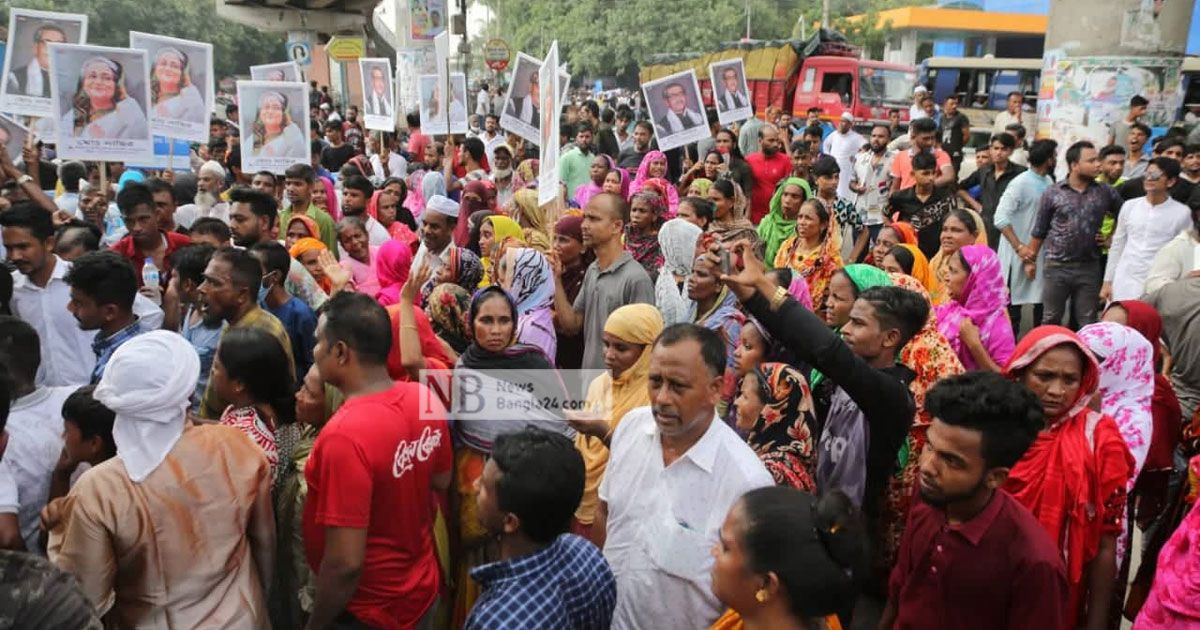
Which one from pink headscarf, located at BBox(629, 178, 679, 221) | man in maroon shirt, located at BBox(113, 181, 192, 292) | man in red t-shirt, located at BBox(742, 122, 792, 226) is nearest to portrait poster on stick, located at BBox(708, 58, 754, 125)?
man in red t-shirt, located at BBox(742, 122, 792, 226)

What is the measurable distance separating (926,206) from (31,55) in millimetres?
6924

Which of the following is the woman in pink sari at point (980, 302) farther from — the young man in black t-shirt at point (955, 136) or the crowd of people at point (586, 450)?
the young man in black t-shirt at point (955, 136)

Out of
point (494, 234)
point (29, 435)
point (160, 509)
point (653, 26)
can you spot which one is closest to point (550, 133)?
point (494, 234)

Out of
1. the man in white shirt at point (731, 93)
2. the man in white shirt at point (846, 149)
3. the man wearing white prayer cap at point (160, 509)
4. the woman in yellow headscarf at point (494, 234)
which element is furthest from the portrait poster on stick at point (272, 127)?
the man in white shirt at point (846, 149)

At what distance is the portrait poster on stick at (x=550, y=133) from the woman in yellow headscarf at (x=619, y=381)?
2.48 m

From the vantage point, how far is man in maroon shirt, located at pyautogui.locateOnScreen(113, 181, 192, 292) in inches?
191

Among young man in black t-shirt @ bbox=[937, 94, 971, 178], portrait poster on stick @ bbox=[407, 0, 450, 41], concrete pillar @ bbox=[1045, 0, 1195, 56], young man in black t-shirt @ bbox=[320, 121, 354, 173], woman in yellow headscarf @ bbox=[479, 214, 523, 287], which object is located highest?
portrait poster on stick @ bbox=[407, 0, 450, 41]

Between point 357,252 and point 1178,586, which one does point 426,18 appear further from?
point 1178,586

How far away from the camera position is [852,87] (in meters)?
22.8

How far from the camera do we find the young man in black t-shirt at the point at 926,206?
6.64 m

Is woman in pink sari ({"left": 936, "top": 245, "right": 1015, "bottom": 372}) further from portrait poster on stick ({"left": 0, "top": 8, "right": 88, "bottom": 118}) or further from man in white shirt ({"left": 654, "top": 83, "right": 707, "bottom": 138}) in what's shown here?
portrait poster on stick ({"left": 0, "top": 8, "right": 88, "bottom": 118})

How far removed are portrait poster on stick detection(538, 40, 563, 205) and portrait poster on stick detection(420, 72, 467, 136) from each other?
3.82 meters

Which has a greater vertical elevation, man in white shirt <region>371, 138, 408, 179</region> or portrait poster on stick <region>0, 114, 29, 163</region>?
portrait poster on stick <region>0, 114, 29, 163</region>

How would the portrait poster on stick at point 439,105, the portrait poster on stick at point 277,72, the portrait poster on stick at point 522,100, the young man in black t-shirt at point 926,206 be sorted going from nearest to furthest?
the young man in black t-shirt at point 926,206 → the portrait poster on stick at point 522,100 → the portrait poster on stick at point 277,72 → the portrait poster on stick at point 439,105
